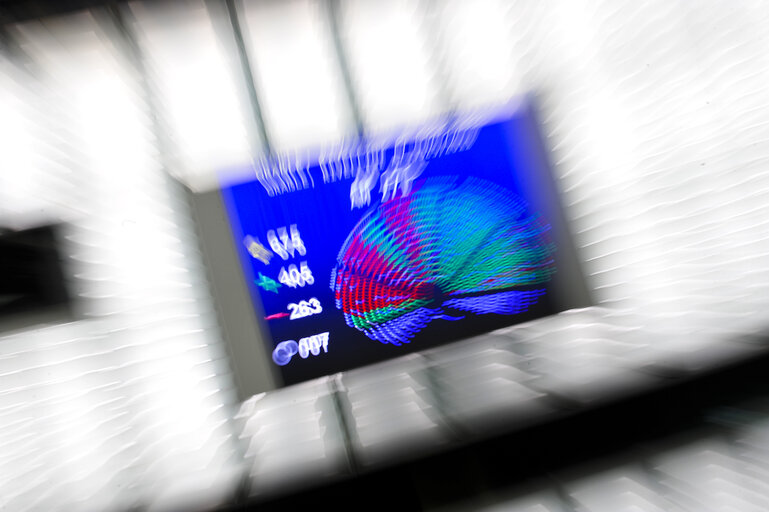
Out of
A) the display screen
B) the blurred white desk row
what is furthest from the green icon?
the blurred white desk row

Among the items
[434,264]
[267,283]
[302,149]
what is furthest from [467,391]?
[302,149]

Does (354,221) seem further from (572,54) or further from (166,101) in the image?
(572,54)

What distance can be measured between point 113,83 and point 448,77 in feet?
2.64

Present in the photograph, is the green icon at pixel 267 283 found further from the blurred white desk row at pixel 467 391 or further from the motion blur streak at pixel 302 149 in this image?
the blurred white desk row at pixel 467 391

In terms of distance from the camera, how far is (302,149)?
1.29m

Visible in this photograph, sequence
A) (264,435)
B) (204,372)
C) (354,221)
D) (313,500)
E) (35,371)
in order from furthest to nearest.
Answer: (354,221), (204,372), (264,435), (35,371), (313,500)

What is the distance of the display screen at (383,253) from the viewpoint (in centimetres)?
129

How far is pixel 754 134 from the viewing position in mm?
1141

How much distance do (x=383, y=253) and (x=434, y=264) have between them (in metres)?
0.14

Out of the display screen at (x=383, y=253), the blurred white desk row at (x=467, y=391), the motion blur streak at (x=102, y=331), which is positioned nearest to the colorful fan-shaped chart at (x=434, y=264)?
the display screen at (x=383, y=253)

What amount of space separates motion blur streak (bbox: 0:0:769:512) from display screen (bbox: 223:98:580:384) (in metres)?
0.07

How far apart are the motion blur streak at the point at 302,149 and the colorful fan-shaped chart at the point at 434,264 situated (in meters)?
0.12

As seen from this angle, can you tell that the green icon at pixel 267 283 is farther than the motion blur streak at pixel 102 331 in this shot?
Yes

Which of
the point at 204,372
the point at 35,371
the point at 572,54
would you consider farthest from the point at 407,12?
the point at 35,371
